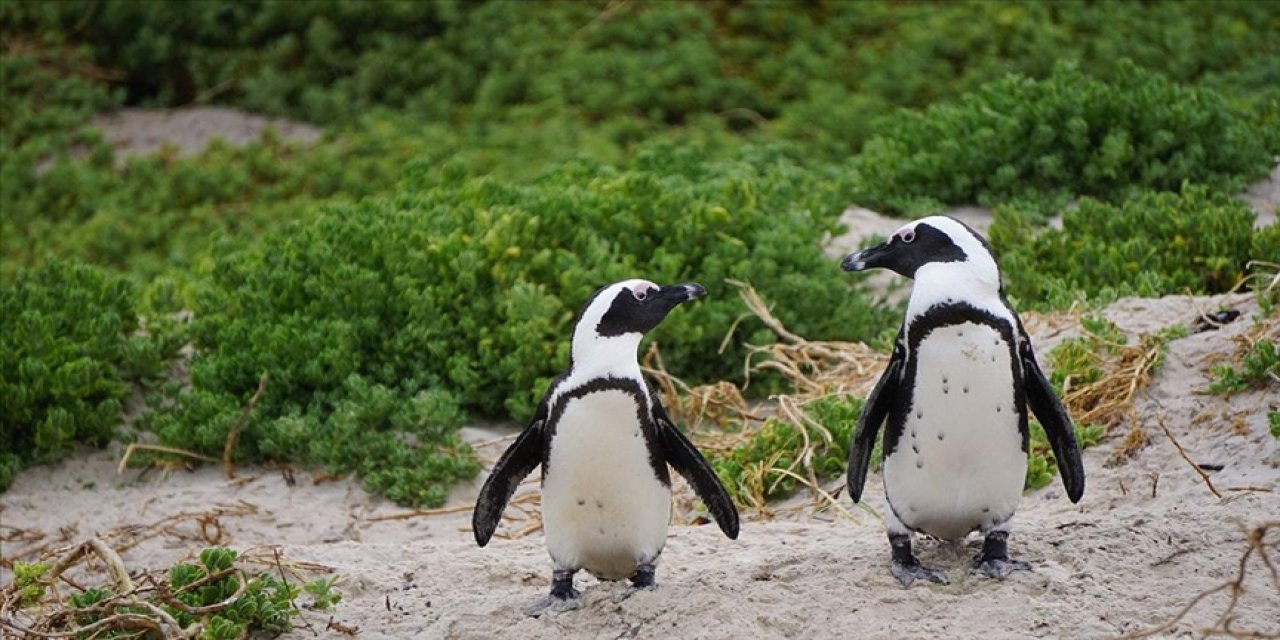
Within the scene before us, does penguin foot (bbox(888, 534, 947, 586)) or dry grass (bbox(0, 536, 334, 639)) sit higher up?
penguin foot (bbox(888, 534, 947, 586))

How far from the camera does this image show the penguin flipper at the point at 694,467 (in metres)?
4.38

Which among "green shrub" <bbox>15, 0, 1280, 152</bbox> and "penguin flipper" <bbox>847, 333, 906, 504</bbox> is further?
"green shrub" <bbox>15, 0, 1280, 152</bbox>

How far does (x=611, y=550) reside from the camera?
14.5 ft

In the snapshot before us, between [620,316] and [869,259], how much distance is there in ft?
2.19

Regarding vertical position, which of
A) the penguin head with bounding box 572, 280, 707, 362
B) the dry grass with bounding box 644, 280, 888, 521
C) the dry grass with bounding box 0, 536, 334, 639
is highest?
the penguin head with bounding box 572, 280, 707, 362

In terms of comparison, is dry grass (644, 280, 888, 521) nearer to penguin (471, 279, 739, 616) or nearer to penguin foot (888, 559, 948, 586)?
penguin foot (888, 559, 948, 586)

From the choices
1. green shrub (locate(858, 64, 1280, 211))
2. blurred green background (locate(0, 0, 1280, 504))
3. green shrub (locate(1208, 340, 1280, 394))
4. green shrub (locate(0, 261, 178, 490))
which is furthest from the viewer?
green shrub (locate(858, 64, 1280, 211))

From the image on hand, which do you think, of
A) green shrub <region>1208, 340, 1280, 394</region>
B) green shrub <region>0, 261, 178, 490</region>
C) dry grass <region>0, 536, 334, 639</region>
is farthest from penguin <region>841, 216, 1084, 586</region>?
green shrub <region>0, 261, 178, 490</region>

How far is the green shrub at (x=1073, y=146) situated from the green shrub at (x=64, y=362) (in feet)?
13.1

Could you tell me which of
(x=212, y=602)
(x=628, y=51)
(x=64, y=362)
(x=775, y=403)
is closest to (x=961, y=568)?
(x=212, y=602)

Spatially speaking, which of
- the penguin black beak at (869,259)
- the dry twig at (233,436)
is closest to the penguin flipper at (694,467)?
the penguin black beak at (869,259)

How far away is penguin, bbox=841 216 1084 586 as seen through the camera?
4.20 metres

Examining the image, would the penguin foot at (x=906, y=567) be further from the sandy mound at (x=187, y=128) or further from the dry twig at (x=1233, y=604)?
the sandy mound at (x=187, y=128)

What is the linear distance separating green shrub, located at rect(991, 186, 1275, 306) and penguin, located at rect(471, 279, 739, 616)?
307cm
